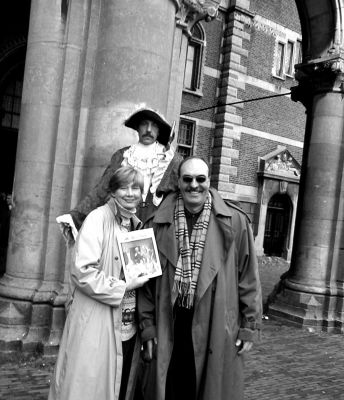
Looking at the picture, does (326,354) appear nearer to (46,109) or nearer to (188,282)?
(188,282)

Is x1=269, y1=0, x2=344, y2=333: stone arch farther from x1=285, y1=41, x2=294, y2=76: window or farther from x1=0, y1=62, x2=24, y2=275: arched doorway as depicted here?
x1=285, y1=41, x2=294, y2=76: window

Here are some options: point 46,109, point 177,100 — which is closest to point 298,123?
point 177,100

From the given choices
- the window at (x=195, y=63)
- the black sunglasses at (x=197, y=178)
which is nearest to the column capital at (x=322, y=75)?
the black sunglasses at (x=197, y=178)

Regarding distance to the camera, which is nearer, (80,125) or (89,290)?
(89,290)

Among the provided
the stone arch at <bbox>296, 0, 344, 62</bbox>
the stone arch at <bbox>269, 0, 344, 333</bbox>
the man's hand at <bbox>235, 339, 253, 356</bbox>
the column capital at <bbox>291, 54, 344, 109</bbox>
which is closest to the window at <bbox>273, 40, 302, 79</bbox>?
the stone arch at <bbox>296, 0, 344, 62</bbox>

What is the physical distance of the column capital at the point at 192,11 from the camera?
18.8ft

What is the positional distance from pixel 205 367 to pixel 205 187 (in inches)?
44.1

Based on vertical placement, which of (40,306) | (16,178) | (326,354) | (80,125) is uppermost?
(80,125)

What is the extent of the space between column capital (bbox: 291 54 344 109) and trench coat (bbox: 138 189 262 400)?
5.73 metres

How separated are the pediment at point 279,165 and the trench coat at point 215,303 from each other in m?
18.0

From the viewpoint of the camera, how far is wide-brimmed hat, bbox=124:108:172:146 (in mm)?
3777

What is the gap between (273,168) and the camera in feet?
69.3

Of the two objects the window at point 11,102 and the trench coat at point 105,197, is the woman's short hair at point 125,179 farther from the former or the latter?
the window at point 11,102

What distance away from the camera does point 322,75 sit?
798 cm
